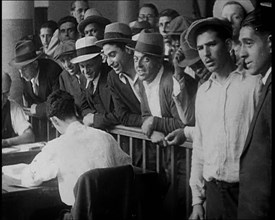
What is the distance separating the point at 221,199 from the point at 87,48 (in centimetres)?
85

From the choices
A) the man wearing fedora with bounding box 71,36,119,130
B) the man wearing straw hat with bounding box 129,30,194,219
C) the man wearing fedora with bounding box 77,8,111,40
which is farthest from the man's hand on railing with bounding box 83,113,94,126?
the man wearing fedora with bounding box 77,8,111,40

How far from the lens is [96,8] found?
2.57 meters

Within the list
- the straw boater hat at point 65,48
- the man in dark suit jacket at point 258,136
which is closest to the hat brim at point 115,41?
the straw boater hat at point 65,48

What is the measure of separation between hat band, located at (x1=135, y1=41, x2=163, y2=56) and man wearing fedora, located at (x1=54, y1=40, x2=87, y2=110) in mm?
295

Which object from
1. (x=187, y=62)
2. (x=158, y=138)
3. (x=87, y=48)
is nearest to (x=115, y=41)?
(x=87, y=48)

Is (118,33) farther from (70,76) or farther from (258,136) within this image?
(258,136)

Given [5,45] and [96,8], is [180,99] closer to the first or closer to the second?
[96,8]

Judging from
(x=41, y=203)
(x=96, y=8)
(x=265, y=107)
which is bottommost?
(x=41, y=203)

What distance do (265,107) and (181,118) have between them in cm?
33

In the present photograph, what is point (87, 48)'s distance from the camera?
8.43 feet

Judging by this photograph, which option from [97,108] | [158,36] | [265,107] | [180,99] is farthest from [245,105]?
[97,108]

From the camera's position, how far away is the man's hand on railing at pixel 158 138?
97.3 inches

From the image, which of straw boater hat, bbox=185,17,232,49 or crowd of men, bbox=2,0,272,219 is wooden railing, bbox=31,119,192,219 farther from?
straw boater hat, bbox=185,17,232,49

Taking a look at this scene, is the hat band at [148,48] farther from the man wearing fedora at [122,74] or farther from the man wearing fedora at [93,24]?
the man wearing fedora at [93,24]
